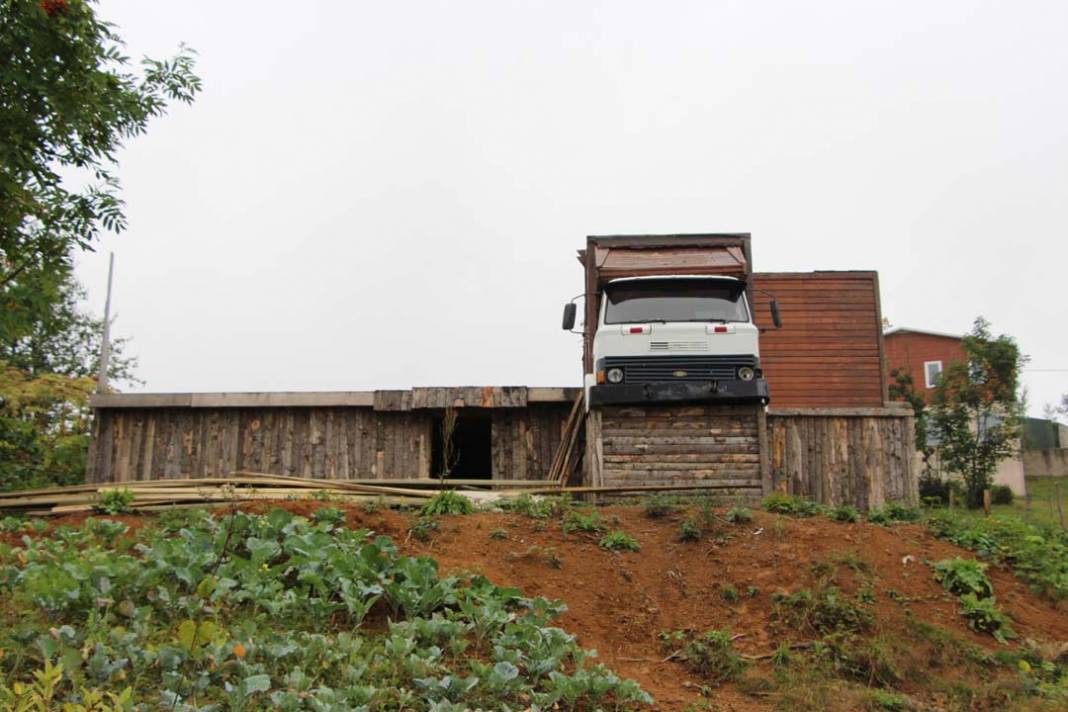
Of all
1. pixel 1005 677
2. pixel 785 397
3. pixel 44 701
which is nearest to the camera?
pixel 44 701

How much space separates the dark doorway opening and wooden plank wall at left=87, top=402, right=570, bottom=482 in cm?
78

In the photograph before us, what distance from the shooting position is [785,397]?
55.3 ft

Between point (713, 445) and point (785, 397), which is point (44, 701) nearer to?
point (713, 445)

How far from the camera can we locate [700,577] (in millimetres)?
7980

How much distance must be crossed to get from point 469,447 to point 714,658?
13.0m

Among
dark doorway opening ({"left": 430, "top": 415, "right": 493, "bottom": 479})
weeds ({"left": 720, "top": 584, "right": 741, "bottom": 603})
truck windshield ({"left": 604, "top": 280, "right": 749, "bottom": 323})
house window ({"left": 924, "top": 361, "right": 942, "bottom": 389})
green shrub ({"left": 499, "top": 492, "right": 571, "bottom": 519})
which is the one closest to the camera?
weeds ({"left": 720, "top": 584, "right": 741, "bottom": 603})

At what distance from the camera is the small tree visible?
24995mm

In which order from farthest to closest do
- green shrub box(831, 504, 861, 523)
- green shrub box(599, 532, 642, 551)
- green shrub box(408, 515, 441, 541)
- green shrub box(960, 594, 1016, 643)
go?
green shrub box(831, 504, 861, 523)
green shrub box(599, 532, 642, 551)
green shrub box(408, 515, 441, 541)
green shrub box(960, 594, 1016, 643)

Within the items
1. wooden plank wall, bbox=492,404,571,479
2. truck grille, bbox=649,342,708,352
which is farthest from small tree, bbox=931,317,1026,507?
truck grille, bbox=649,342,708,352

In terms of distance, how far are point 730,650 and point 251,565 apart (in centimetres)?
356

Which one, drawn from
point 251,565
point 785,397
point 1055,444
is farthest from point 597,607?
point 1055,444

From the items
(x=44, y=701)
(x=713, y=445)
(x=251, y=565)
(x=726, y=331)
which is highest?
(x=726, y=331)

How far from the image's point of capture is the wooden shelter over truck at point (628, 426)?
11938mm

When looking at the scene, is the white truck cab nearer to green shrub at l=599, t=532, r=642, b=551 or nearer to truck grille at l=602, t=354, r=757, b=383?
truck grille at l=602, t=354, r=757, b=383
